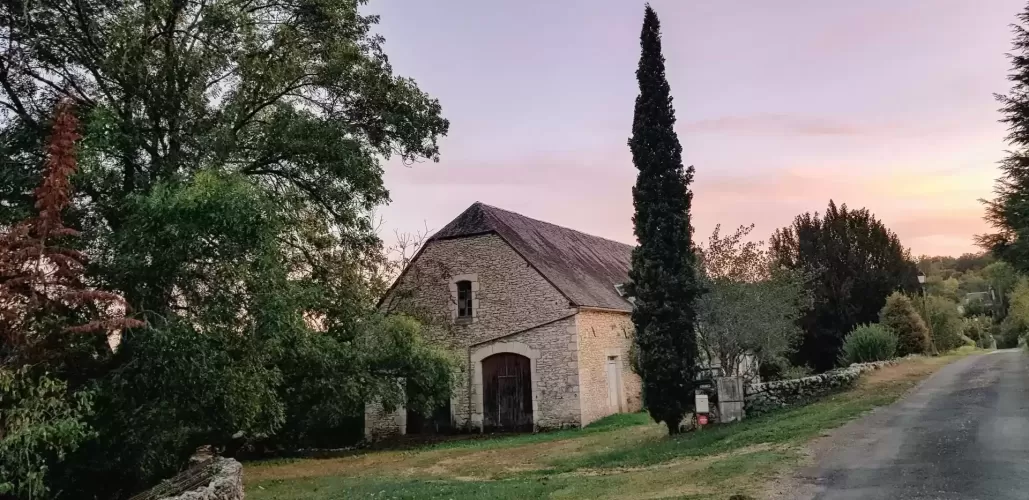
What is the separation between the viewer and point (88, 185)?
11.3 meters

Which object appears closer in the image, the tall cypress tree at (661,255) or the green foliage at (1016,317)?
the tall cypress tree at (661,255)

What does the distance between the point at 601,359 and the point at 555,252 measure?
14.2ft

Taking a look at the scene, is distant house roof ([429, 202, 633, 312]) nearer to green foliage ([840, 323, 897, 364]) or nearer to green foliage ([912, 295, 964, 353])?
green foliage ([840, 323, 897, 364])

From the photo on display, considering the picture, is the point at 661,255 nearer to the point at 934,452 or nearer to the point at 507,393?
the point at 934,452

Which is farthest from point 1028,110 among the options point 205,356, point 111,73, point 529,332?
point 111,73

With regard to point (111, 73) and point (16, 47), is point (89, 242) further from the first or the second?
point (16, 47)

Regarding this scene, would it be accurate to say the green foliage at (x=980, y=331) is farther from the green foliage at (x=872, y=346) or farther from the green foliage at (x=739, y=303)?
the green foliage at (x=739, y=303)

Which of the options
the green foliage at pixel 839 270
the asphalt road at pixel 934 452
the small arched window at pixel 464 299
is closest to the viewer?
the asphalt road at pixel 934 452

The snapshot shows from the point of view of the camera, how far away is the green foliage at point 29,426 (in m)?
8.68

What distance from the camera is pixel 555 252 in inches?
911

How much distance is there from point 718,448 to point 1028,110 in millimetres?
11526

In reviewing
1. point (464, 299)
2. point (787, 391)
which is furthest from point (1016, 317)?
point (464, 299)

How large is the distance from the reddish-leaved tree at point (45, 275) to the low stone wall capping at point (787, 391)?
11654mm

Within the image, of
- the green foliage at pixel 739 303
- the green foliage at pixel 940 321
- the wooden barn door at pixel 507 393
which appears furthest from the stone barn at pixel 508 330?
the green foliage at pixel 940 321
